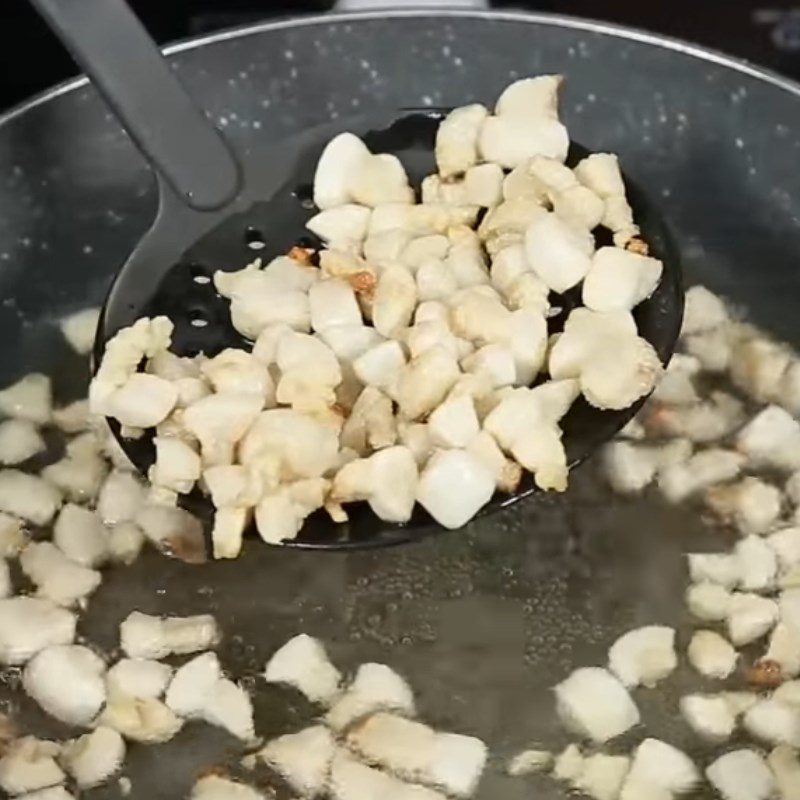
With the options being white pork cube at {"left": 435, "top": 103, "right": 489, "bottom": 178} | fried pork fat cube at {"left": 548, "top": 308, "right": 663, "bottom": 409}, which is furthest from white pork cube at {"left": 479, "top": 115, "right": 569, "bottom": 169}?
fried pork fat cube at {"left": 548, "top": 308, "right": 663, "bottom": 409}

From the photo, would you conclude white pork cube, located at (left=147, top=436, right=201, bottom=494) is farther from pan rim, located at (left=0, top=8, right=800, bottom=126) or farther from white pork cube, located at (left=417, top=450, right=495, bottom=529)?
pan rim, located at (left=0, top=8, right=800, bottom=126)

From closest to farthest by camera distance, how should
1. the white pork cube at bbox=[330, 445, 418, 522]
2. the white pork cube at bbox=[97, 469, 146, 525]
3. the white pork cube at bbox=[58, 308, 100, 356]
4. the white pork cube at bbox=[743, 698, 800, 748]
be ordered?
the white pork cube at bbox=[330, 445, 418, 522] → the white pork cube at bbox=[743, 698, 800, 748] → the white pork cube at bbox=[97, 469, 146, 525] → the white pork cube at bbox=[58, 308, 100, 356]

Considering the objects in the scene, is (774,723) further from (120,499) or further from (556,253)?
(120,499)

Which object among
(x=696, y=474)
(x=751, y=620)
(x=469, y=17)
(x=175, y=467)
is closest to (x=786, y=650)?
(x=751, y=620)

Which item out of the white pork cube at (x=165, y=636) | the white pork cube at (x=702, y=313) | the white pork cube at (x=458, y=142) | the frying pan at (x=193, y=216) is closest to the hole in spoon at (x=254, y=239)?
the frying pan at (x=193, y=216)

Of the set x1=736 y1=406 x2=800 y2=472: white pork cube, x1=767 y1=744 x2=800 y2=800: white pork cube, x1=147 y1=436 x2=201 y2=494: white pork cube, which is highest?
x1=147 y1=436 x2=201 y2=494: white pork cube

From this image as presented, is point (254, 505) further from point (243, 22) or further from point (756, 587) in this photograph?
point (243, 22)
